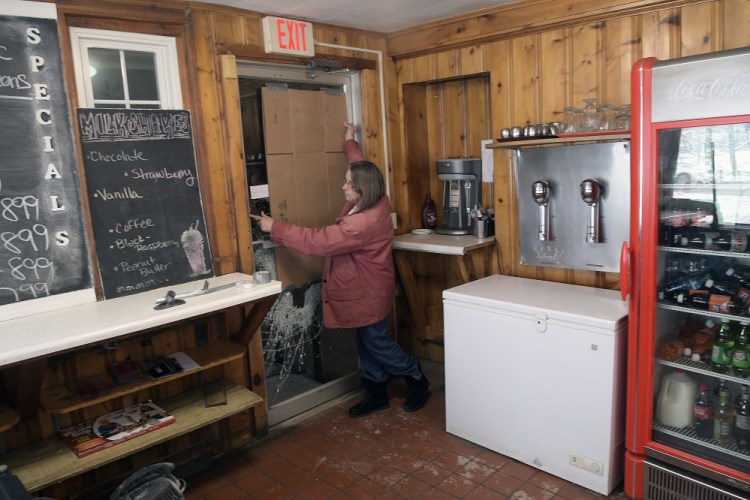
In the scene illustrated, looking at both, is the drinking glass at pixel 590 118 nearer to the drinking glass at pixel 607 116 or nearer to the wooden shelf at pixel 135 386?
the drinking glass at pixel 607 116

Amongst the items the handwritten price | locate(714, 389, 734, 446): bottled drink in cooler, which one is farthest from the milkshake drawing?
locate(714, 389, 734, 446): bottled drink in cooler

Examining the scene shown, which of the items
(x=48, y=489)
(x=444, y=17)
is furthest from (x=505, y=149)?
(x=48, y=489)

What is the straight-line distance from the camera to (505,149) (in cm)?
330

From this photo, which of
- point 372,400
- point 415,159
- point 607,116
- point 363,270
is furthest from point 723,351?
point 415,159

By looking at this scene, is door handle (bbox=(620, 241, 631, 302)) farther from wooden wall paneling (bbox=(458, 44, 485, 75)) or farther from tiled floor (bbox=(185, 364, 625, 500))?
wooden wall paneling (bbox=(458, 44, 485, 75))

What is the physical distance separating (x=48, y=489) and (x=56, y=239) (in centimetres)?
111

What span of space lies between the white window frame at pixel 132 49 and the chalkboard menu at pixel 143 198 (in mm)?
102

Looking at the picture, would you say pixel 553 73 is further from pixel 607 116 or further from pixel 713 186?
pixel 713 186

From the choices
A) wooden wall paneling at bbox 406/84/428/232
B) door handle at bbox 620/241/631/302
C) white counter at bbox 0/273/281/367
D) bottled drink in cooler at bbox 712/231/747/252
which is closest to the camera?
white counter at bbox 0/273/281/367

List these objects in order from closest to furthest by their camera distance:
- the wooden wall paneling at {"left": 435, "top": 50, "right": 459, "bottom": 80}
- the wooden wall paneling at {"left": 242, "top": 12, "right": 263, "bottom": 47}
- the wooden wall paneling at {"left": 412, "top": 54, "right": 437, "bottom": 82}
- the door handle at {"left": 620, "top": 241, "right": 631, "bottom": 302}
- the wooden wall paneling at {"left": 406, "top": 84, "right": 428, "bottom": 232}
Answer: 1. the door handle at {"left": 620, "top": 241, "right": 631, "bottom": 302}
2. the wooden wall paneling at {"left": 242, "top": 12, "right": 263, "bottom": 47}
3. the wooden wall paneling at {"left": 435, "top": 50, "right": 459, "bottom": 80}
4. the wooden wall paneling at {"left": 412, "top": 54, "right": 437, "bottom": 82}
5. the wooden wall paneling at {"left": 406, "top": 84, "right": 428, "bottom": 232}

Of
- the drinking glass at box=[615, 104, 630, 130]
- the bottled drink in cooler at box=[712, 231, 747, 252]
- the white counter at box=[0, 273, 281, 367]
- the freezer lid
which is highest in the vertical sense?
the drinking glass at box=[615, 104, 630, 130]

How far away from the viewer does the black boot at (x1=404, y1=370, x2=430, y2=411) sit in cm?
346

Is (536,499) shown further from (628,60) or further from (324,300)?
(628,60)

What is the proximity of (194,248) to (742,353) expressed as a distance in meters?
2.49
